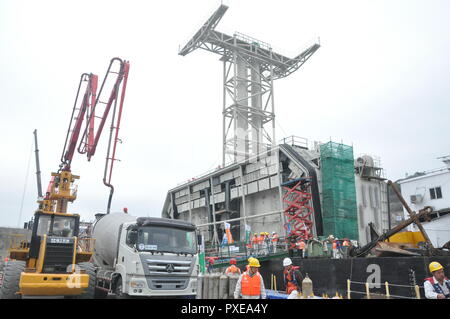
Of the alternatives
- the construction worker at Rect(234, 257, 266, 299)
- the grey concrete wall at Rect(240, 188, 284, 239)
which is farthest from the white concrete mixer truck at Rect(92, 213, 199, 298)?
the grey concrete wall at Rect(240, 188, 284, 239)

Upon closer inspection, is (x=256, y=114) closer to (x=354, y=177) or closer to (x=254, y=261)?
(x=354, y=177)

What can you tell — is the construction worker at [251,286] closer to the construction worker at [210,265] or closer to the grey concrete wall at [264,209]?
the construction worker at [210,265]

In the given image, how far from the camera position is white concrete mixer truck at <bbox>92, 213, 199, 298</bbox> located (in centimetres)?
1142

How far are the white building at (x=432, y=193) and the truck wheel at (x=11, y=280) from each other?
1137 inches

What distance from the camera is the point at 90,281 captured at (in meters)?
13.1

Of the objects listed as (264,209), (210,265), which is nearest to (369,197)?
(264,209)

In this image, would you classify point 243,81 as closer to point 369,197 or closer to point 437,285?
point 369,197

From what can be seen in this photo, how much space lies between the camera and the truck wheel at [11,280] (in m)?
11.8

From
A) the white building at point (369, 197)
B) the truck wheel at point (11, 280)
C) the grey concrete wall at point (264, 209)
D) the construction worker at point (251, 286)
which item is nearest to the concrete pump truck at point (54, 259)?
the truck wheel at point (11, 280)

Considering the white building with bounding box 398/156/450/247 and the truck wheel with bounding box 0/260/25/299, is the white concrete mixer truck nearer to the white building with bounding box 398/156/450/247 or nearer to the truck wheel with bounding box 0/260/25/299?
the truck wheel with bounding box 0/260/25/299

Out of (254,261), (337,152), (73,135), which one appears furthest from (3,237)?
(254,261)

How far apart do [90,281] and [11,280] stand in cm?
256

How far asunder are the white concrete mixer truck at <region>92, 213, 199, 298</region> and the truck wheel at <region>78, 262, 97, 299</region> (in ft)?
1.56
